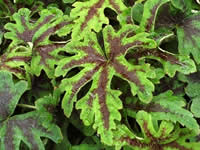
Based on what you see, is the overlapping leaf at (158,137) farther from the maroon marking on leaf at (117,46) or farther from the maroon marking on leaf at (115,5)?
the maroon marking on leaf at (115,5)

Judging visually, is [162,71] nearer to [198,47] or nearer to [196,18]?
[198,47]

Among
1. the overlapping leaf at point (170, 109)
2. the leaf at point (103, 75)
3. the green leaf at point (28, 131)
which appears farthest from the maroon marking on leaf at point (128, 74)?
the green leaf at point (28, 131)

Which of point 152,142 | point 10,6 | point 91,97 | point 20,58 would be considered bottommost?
point 152,142

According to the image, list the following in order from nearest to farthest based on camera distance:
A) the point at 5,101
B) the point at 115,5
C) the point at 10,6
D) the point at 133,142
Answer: the point at 133,142
the point at 5,101
the point at 115,5
the point at 10,6

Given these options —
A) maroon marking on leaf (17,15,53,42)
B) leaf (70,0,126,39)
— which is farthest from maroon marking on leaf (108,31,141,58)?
maroon marking on leaf (17,15,53,42)

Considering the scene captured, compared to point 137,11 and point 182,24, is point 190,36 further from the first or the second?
point 137,11

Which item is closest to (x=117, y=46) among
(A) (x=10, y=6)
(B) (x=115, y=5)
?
(B) (x=115, y=5)

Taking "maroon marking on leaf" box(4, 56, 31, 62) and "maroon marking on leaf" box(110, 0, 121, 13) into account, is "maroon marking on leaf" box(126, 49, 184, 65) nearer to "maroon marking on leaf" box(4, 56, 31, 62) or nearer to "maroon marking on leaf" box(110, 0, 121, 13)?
"maroon marking on leaf" box(110, 0, 121, 13)
